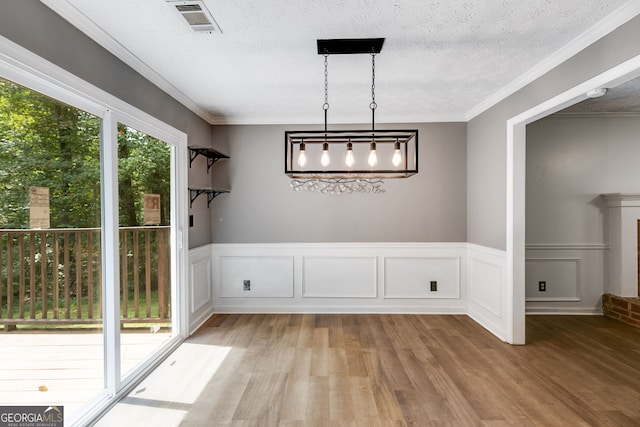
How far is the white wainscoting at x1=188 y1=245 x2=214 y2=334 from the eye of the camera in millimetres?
3676

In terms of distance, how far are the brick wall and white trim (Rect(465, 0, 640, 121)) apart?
2758 mm

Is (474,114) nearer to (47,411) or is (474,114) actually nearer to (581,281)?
(581,281)

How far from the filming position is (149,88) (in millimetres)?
2840

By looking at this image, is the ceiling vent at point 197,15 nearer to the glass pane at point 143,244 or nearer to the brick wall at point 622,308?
the glass pane at point 143,244

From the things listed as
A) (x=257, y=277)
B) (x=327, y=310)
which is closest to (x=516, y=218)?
(x=327, y=310)

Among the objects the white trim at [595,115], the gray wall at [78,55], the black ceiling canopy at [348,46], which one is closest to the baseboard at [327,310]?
the gray wall at [78,55]

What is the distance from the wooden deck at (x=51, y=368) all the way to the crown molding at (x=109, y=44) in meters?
1.74

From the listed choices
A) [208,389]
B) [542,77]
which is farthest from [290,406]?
[542,77]

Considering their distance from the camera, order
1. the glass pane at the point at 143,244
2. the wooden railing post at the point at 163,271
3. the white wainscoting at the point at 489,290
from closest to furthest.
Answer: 1. the glass pane at the point at 143,244
2. the wooden railing post at the point at 163,271
3. the white wainscoting at the point at 489,290

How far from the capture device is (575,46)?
2369mm

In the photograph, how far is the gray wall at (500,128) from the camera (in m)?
2.09

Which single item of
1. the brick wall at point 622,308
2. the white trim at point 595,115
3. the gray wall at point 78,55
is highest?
the white trim at point 595,115

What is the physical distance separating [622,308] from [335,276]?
3361 millimetres

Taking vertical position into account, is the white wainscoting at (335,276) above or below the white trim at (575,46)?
below
